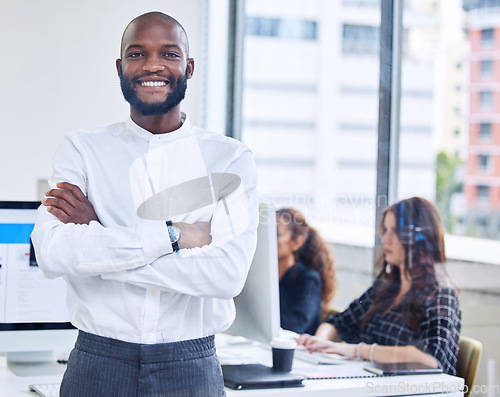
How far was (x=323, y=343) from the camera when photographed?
7.94 ft

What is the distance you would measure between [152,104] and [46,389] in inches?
30.2

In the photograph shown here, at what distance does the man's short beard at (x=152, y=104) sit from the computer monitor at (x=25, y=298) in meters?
0.53

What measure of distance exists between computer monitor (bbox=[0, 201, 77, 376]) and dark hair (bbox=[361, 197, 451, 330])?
4.18 feet

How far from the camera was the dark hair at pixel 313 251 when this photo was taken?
3.38 m

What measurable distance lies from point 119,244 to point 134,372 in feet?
0.86

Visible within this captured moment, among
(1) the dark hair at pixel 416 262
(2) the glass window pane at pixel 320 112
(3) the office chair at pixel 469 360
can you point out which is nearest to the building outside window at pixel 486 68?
(1) the dark hair at pixel 416 262

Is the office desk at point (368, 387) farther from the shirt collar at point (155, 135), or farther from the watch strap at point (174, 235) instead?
the shirt collar at point (155, 135)

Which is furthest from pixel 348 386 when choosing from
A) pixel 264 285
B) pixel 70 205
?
pixel 70 205

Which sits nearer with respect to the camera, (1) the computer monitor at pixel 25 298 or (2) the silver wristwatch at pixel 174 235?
(2) the silver wristwatch at pixel 174 235

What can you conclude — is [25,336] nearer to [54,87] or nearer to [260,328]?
[260,328]

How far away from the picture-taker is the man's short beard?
1.68 metres

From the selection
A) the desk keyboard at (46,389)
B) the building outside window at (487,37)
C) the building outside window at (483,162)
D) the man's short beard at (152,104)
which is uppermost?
the building outside window at (487,37)

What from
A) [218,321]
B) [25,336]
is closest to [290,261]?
[25,336]

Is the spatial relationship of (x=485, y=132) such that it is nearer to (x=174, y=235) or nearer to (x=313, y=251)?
(x=313, y=251)
